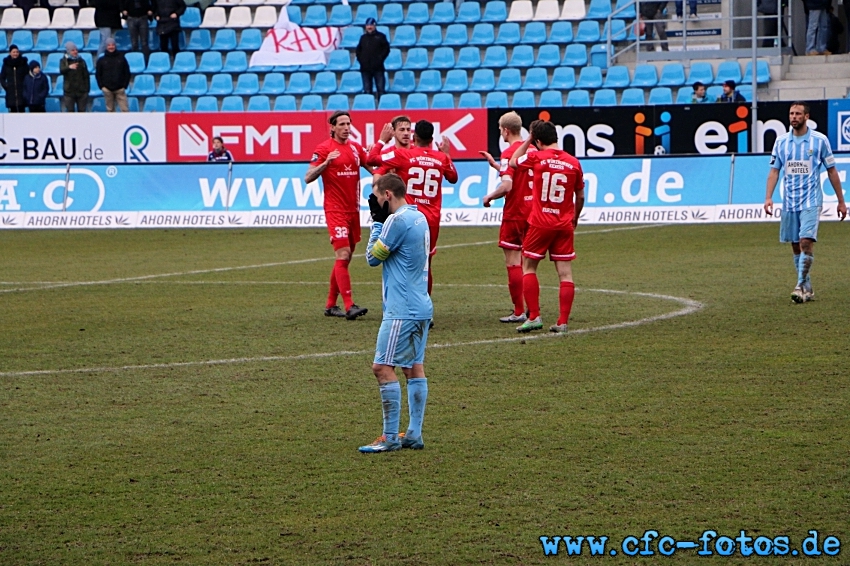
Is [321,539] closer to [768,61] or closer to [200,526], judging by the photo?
[200,526]

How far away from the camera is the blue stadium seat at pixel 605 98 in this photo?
2794 cm

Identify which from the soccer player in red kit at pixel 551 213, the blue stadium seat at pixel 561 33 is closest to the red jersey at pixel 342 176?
the soccer player in red kit at pixel 551 213

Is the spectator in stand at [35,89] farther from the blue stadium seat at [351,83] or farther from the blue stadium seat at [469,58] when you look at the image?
the blue stadium seat at [469,58]

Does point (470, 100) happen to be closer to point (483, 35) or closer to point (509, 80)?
point (509, 80)

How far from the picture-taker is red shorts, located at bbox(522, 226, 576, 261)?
10852 millimetres

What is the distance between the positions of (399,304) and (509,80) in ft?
75.5

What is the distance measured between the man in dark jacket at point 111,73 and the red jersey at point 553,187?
64.8 ft

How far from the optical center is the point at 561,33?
30.0 m

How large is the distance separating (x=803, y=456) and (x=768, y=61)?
23070 mm

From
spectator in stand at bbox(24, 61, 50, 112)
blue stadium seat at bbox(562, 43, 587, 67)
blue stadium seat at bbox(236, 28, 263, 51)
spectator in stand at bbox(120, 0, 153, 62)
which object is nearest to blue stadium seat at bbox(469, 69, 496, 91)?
blue stadium seat at bbox(562, 43, 587, 67)

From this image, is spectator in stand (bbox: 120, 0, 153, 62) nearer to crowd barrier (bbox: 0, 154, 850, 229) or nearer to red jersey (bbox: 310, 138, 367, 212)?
crowd barrier (bbox: 0, 154, 850, 229)

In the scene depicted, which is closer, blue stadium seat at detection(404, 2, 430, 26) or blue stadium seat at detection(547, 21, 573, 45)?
blue stadium seat at detection(547, 21, 573, 45)

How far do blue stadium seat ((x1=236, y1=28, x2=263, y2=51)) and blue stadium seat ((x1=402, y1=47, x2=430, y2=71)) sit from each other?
3.96 metres

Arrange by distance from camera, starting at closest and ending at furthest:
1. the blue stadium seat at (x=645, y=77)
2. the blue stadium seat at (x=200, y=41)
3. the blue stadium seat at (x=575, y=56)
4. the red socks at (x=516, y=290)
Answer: the red socks at (x=516, y=290), the blue stadium seat at (x=645, y=77), the blue stadium seat at (x=575, y=56), the blue stadium seat at (x=200, y=41)
